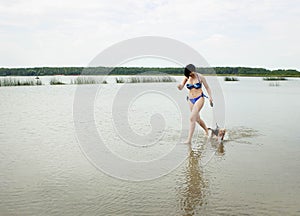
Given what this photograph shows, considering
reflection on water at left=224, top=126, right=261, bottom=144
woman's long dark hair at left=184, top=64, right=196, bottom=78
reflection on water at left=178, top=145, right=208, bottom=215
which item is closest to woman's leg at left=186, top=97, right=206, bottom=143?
woman's long dark hair at left=184, top=64, right=196, bottom=78

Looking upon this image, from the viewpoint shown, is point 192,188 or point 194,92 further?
point 194,92

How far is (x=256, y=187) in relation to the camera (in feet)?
16.5

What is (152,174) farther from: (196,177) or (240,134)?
(240,134)

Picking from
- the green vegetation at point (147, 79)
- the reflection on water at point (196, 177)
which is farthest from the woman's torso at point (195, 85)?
the green vegetation at point (147, 79)

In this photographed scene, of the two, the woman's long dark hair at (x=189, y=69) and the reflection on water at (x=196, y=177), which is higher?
the woman's long dark hair at (x=189, y=69)

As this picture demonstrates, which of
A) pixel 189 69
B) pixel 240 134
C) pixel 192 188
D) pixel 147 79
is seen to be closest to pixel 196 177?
pixel 192 188

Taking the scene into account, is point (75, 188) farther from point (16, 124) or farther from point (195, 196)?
point (16, 124)

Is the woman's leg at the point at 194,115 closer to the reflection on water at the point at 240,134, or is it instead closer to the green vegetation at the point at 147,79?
the reflection on water at the point at 240,134

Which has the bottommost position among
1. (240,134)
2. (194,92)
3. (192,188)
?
(192,188)

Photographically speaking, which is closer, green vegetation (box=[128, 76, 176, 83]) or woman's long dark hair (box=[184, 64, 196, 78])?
woman's long dark hair (box=[184, 64, 196, 78])

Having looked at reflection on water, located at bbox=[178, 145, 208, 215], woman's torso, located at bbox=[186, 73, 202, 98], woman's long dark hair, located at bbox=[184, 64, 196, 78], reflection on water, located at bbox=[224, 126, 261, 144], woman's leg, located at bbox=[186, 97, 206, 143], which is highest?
woman's long dark hair, located at bbox=[184, 64, 196, 78]

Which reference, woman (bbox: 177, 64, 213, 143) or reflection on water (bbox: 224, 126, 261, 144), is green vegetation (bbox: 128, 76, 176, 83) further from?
woman (bbox: 177, 64, 213, 143)

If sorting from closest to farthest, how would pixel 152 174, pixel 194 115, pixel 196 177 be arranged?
pixel 196 177 → pixel 152 174 → pixel 194 115

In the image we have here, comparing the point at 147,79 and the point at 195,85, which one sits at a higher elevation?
the point at 147,79
